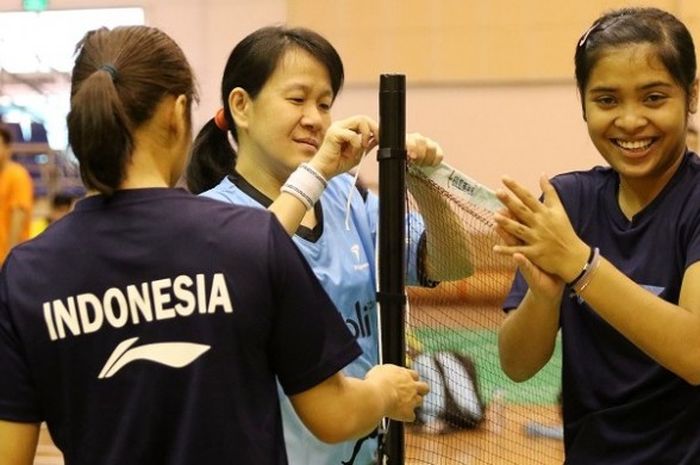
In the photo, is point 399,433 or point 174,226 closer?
point 174,226

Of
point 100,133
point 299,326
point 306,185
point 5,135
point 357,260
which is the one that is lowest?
point 5,135

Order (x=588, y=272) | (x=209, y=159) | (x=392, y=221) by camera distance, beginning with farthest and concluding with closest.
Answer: (x=209, y=159) → (x=392, y=221) → (x=588, y=272)

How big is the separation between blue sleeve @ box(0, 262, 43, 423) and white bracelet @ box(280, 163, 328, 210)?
0.58 metres

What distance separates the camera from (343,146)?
213 cm

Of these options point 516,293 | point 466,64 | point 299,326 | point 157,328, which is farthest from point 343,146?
point 466,64

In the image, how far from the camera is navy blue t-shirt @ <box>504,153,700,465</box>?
6.16ft

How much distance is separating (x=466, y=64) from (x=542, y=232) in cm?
571

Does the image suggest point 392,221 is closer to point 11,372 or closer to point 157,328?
point 157,328

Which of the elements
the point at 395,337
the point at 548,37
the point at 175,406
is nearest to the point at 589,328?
the point at 395,337

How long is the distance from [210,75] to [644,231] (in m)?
6.13

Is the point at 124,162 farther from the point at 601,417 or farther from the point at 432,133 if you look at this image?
the point at 432,133

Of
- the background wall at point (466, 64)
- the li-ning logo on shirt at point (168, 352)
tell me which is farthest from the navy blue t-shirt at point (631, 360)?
the background wall at point (466, 64)

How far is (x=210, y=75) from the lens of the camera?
7.78 meters

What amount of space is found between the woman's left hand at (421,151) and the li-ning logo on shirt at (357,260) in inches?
8.9
